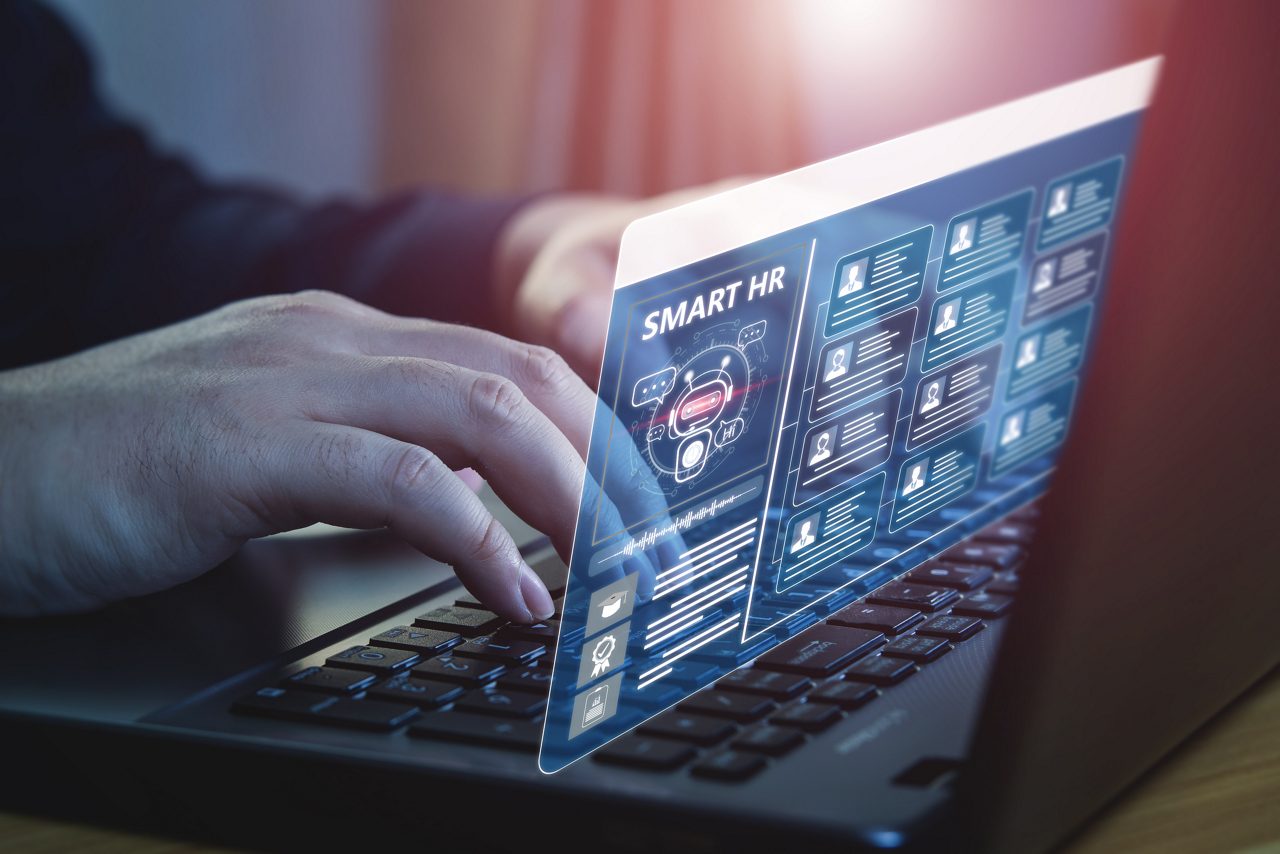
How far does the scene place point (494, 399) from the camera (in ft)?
1.69

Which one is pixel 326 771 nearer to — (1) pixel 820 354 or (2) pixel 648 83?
(1) pixel 820 354

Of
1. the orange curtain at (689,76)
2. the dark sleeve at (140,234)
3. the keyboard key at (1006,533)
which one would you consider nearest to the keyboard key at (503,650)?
the keyboard key at (1006,533)

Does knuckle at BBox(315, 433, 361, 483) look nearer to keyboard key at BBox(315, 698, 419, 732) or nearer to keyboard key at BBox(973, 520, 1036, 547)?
keyboard key at BBox(315, 698, 419, 732)

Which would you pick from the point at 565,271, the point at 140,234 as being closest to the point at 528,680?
the point at 565,271

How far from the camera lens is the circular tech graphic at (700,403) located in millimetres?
342

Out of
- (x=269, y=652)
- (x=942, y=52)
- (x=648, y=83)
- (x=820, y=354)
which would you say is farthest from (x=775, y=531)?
(x=648, y=83)

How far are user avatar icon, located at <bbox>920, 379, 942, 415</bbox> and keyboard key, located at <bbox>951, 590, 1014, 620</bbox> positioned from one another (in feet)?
0.24

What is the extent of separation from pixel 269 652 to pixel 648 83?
5.19ft

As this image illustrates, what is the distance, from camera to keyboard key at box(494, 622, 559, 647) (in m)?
0.45

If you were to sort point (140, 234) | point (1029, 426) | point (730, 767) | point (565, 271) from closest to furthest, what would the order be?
point (730, 767) → point (1029, 426) → point (565, 271) → point (140, 234)

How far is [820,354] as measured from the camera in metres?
0.39

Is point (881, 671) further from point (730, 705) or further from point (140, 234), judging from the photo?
point (140, 234)

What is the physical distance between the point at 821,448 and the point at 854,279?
5 cm

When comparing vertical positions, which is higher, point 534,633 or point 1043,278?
point 1043,278
